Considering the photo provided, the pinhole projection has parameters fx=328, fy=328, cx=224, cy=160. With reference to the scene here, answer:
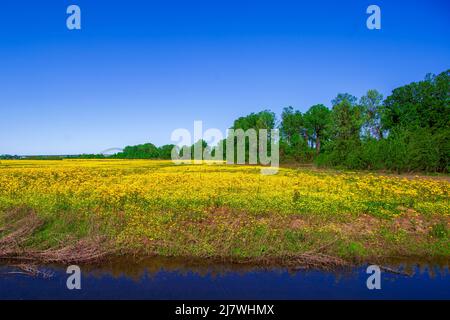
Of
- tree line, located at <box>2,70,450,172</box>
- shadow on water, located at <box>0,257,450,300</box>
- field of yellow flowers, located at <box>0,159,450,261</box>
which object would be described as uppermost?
tree line, located at <box>2,70,450,172</box>

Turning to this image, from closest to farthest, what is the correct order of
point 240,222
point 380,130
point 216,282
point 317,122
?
point 216,282 < point 240,222 < point 380,130 < point 317,122

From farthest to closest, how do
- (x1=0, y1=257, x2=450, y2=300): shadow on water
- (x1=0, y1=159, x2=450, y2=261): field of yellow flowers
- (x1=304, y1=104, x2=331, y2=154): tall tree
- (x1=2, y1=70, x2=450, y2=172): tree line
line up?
(x1=304, y1=104, x2=331, y2=154): tall tree < (x1=2, y1=70, x2=450, y2=172): tree line < (x1=0, y1=159, x2=450, y2=261): field of yellow flowers < (x1=0, y1=257, x2=450, y2=300): shadow on water

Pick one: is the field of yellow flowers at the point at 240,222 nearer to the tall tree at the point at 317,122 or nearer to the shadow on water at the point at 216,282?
the shadow on water at the point at 216,282

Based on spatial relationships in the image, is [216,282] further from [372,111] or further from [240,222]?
[372,111]

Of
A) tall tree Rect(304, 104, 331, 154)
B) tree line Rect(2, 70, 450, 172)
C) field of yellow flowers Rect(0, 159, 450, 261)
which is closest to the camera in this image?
field of yellow flowers Rect(0, 159, 450, 261)

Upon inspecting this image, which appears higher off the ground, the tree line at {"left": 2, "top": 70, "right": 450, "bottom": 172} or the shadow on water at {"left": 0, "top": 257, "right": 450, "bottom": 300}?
the tree line at {"left": 2, "top": 70, "right": 450, "bottom": 172}

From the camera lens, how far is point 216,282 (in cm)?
841

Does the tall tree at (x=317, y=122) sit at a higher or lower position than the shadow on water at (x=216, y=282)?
higher

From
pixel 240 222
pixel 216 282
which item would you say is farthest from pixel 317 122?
pixel 216 282

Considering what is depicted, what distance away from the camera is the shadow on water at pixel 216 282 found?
7.77 m

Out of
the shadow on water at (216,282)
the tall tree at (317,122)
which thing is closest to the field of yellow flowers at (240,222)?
the shadow on water at (216,282)

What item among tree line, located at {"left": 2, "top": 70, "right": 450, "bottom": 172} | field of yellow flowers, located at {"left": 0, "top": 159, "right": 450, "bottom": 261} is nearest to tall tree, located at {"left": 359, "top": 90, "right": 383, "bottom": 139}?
tree line, located at {"left": 2, "top": 70, "right": 450, "bottom": 172}

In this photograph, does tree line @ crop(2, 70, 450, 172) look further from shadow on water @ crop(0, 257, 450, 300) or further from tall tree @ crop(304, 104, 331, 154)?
shadow on water @ crop(0, 257, 450, 300)

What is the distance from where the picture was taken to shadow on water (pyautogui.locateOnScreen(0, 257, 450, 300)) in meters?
7.77
